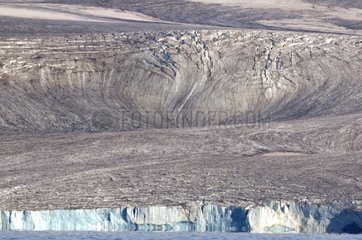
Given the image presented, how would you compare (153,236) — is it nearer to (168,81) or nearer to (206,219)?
(206,219)

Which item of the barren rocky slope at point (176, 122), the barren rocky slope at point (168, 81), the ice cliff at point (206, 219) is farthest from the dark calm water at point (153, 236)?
the barren rocky slope at point (168, 81)

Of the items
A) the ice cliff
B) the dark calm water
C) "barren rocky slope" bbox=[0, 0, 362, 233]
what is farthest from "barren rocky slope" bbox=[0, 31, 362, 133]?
the dark calm water

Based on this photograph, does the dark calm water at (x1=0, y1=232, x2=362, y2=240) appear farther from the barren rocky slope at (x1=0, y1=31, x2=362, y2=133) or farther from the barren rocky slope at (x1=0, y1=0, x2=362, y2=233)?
the barren rocky slope at (x1=0, y1=31, x2=362, y2=133)

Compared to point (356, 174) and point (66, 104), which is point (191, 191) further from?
point (66, 104)

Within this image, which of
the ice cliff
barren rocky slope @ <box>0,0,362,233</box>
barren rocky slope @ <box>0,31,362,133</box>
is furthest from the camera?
barren rocky slope @ <box>0,31,362,133</box>

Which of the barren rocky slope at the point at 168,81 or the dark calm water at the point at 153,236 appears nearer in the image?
the dark calm water at the point at 153,236

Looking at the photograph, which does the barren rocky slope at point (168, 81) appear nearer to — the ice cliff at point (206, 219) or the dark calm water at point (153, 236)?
the ice cliff at point (206, 219)

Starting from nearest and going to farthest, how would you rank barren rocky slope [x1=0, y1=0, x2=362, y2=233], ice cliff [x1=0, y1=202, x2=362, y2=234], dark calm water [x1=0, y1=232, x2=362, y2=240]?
dark calm water [x1=0, y1=232, x2=362, y2=240], ice cliff [x1=0, y1=202, x2=362, y2=234], barren rocky slope [x1=0, y1=0, x2=362, y2=233]

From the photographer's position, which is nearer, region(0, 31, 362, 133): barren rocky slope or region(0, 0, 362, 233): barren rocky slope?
region(0, 0, 362, 233): barren rocky slope

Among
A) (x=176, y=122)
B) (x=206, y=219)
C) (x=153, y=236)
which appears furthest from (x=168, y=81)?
(x=153, y=236)
